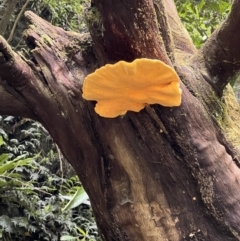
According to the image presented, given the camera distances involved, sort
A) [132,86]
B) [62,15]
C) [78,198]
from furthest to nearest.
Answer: [62,15]
[78,198]
[132,86]

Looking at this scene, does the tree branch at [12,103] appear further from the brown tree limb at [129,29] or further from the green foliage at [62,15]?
the green foliage at [62,15]

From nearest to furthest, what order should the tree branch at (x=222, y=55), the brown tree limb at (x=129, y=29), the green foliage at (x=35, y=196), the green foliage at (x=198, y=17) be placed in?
the brown tree limb at (x=129, y=29) < the tree branch at (x=222, y=55) < the green foliage at (x=198, y=17) < the green foliage at (x=35, y=196)

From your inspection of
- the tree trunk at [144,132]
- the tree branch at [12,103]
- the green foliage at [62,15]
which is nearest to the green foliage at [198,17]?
the tree trunk at [144,132]

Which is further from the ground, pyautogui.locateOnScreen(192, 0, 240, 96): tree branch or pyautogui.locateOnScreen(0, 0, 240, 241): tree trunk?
pyautogui.locateOnScreen(192, 0, 240, 96): tree branch

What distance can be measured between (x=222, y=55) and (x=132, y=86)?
509mm

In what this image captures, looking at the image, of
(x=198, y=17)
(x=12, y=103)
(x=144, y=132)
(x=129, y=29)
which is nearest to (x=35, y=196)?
(x=198, y=17)

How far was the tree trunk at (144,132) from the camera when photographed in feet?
3.94

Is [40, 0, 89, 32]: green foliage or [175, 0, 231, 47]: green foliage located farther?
[40, 0, 89, 32]: green foliage

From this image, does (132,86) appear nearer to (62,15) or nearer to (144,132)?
(144,132)

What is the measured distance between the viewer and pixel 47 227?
3443 millimetres

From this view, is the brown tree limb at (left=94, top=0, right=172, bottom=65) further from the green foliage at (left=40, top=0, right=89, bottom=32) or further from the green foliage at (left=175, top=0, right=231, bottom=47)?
the green foliage at (left=40, top=0, right=89, bottom=32)

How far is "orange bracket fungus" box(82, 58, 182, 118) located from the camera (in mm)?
931

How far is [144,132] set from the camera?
123 cm

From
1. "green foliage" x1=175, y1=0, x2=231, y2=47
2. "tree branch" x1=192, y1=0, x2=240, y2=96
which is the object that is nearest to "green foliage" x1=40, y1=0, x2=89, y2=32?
"green foliage" x1=175, y1=0, x2=231, y2=47
